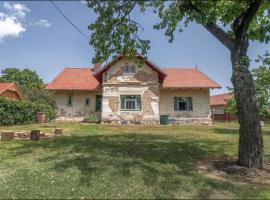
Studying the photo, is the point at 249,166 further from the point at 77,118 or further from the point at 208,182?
the point at 77,118

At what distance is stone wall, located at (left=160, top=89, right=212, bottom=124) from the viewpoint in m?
25.6

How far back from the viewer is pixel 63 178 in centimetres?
630

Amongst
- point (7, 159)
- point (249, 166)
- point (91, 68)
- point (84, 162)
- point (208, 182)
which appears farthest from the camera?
point (91, 68)

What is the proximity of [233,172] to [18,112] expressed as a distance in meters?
19.9

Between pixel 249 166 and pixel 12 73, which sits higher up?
pixel 12 73

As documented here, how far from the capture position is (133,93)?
79.3 ft

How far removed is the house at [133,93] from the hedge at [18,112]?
2630 millimetres

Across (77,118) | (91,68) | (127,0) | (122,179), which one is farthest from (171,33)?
(91,68)

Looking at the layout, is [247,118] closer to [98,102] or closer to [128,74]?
[128,74]

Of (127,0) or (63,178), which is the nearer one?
(63,178)

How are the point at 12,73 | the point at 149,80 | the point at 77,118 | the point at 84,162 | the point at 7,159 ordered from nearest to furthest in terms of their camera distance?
the point at 84,162 → the point at 7,159 → the point at 149,80 → the point at 77,118 → the point at 12,73

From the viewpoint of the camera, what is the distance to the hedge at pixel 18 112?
68.2 feet

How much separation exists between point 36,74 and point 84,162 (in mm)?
77828

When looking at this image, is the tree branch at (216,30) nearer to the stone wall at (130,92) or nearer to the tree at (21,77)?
the stone wall at (130,92)
